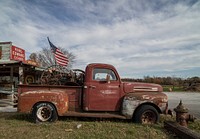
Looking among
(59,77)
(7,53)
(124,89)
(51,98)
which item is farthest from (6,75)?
(124,89)

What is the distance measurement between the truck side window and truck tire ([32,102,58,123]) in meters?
1.78

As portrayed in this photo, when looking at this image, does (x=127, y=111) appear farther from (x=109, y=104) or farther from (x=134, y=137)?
(x=134, y=137)

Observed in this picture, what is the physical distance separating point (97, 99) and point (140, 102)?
1.44 m

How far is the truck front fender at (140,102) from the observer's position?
21.4 ft

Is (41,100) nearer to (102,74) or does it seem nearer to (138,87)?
(102,74)

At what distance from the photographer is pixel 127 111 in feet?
21.4

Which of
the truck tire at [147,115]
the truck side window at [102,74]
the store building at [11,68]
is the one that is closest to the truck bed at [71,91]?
the truck side window at [102,74]

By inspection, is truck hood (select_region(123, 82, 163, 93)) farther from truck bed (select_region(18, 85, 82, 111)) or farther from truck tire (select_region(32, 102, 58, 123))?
truck tire (select_region(32, 102, 58, 123))

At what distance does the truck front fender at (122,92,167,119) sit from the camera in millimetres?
6516

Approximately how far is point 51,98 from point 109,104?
1.96m

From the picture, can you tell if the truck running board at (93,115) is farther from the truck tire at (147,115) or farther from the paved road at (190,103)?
the paved road at (190,103)

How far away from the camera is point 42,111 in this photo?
6.66 metres

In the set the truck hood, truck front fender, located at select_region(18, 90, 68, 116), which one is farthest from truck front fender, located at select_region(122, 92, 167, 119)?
truck front fender, located at select_region(18, 90, 68, 116)

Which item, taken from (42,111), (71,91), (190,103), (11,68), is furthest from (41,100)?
(190,103)
